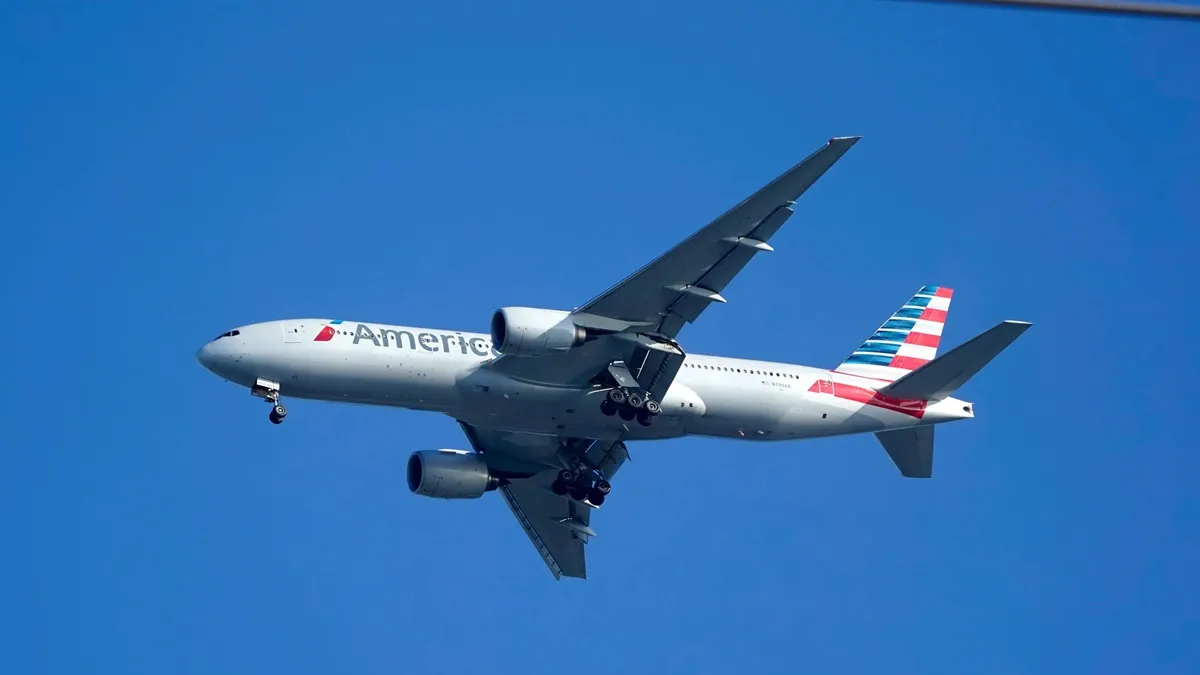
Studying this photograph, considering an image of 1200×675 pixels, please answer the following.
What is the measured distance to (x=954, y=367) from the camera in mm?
36562

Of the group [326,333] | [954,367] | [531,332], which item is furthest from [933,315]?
[326,333]

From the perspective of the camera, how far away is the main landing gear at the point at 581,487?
39781mm

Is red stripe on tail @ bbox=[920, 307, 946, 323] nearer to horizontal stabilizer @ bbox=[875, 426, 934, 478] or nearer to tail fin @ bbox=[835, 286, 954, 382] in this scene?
tail fin @ bbox=[835, 286, 954, 382]

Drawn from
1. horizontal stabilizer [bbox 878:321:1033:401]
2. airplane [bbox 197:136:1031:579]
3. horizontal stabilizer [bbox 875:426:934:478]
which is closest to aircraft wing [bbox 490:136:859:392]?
airplane [bbox 197:136:1031:579]

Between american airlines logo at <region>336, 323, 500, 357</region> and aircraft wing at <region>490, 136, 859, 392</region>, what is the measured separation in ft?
2.74

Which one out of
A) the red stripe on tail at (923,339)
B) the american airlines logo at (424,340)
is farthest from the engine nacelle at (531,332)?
the red stripe on tail at (923,339)

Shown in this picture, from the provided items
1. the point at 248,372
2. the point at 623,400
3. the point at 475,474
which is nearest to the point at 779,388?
the point at 623,400

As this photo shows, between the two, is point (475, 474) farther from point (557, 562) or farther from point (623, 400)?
point (623, 400)

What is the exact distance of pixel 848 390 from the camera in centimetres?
3834

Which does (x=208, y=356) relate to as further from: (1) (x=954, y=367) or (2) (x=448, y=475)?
(1) (x=954, y=367)

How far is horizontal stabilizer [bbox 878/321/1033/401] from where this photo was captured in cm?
3425

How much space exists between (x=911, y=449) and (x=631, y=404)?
10.5 m

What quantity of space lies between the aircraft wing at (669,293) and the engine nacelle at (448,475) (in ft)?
25.5

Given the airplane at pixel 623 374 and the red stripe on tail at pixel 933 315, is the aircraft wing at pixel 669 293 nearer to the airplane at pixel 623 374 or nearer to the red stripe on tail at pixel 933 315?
the airplane at pixel 623 374
